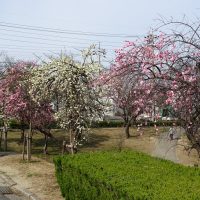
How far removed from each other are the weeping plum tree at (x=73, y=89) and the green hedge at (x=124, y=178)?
10.5 feet

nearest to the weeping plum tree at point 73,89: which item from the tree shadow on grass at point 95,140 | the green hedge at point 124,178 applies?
the green hedge at point 124,178

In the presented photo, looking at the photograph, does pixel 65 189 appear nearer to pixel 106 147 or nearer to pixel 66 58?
pixel 66 58

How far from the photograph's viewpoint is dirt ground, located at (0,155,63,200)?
39.4ft

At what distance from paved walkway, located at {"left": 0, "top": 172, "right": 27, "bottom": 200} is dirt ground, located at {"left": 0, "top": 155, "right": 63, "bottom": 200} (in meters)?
0.23

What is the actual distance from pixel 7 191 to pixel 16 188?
31 centimetres

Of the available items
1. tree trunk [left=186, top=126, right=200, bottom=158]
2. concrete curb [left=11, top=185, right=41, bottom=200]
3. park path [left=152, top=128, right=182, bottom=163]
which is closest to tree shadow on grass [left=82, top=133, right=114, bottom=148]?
park path [left=152, top=128, right=182, bottom=163]

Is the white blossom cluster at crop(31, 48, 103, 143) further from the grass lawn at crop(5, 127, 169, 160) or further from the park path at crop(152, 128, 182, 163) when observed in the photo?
the grass lawn at crop(5, 127, 169, 160)

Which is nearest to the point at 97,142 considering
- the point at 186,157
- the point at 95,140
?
the point at 95,140

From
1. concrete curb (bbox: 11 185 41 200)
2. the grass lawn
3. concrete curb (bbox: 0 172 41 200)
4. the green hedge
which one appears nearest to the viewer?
the green hedge

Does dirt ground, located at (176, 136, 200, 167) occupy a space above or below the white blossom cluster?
below

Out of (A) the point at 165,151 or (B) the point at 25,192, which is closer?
(B) the point at 25,192

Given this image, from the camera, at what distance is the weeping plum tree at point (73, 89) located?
13.5 m

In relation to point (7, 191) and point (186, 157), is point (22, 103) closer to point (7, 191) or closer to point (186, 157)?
point (7, 191)

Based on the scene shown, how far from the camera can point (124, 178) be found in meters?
7.28
